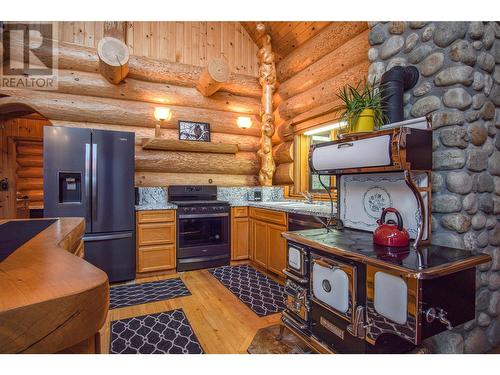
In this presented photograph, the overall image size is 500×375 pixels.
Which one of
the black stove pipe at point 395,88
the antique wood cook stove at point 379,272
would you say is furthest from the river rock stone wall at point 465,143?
the antique wood cook stove at point 379,272

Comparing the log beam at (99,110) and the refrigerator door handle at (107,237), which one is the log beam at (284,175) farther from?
the refrigerator door handle at (107,237)

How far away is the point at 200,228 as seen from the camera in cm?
390

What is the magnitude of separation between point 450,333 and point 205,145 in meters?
3.53

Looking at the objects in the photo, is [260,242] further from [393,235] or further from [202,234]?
[393,235]

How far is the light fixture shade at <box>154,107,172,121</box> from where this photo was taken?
394 centimetres

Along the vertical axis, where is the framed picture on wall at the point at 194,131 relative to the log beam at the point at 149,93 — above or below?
below

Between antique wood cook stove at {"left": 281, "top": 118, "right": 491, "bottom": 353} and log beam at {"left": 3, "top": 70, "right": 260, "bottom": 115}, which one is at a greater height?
log beam at {"left": 3, "top": 70, "right": 260, "bottom": 115}

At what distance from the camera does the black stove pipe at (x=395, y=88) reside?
1.91 m

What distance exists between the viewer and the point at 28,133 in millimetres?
6172

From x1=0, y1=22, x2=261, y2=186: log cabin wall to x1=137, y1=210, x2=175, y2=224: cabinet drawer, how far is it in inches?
28.0

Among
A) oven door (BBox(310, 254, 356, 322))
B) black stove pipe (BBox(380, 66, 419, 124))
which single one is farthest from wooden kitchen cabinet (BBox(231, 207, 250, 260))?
black stove pipe (BBox(380, 66, 419, 124))

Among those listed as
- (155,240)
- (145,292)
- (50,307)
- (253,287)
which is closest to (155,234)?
(155,240)

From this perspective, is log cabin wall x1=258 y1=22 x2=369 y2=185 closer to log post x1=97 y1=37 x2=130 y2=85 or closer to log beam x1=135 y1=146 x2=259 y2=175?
log beam x1=135 y1=146 x2=259 y2=175

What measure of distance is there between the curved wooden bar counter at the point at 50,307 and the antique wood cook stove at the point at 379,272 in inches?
47.5
